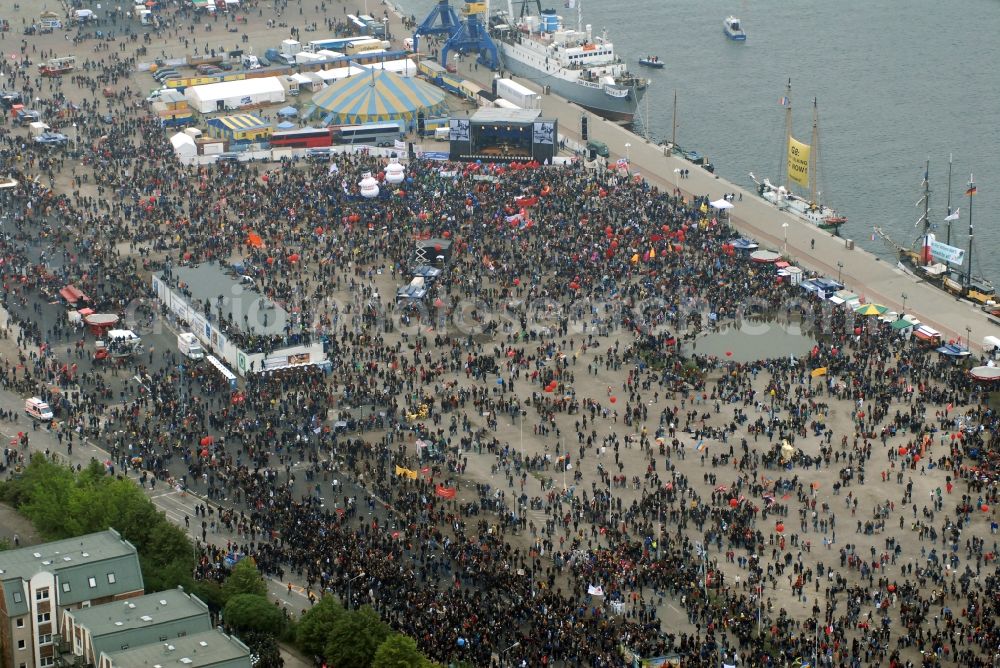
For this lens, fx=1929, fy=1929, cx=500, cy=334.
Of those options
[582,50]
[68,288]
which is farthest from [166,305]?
[582,50]

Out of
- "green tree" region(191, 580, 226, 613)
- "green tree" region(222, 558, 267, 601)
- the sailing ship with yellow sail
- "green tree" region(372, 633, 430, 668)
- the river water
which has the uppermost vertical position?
"green tree" region(372, 633, 430, 668)

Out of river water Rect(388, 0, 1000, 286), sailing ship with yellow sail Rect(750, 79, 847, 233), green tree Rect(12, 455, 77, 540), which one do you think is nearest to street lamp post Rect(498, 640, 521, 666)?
green tree Rect(12, 455, 77, 540)

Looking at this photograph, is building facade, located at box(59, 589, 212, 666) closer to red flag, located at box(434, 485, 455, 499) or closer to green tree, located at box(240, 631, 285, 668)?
green tree, located at box(240, 631, 285, 668)

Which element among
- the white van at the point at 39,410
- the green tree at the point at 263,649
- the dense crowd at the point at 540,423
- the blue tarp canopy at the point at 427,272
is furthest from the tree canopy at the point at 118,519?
the blue tarp canopy at the point at 427,272

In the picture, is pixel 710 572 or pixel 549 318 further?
pixel 549 318

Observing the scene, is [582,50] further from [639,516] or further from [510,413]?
[639,516]

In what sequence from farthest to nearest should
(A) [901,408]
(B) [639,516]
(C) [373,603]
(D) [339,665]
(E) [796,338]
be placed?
(E) [796,338] → (A) [901,408] → (B) [639,516] → (C) [373,603] → (D) [339,665]
